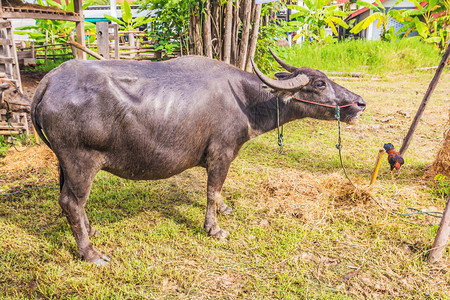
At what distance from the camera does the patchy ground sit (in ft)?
8.29

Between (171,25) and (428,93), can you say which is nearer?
(428,93)

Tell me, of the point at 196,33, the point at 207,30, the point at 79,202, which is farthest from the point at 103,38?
the point at 79,202

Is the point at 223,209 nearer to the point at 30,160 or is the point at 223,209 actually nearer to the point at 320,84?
the point at 320,84

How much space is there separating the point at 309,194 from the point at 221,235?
1.23 m

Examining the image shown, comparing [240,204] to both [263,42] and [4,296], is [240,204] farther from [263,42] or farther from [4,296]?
[263,42]

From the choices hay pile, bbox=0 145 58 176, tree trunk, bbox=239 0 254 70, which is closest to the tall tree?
tree trunk, bbox=239 0 254 70

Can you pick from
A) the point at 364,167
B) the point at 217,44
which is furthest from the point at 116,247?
the point at 217,44

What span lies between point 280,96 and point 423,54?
11.4 metres

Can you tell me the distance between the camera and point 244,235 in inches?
126

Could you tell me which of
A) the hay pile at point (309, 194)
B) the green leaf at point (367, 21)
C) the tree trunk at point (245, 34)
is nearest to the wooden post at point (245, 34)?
the tree trunk at point (245, 34)

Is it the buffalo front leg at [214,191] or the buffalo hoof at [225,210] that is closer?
the buffalo front leg at [214,191]

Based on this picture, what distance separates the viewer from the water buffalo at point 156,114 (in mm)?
2475

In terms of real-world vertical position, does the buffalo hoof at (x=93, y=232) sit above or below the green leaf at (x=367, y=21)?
below

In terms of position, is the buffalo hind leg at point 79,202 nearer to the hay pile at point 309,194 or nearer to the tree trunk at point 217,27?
the hay pile at point 309,194
